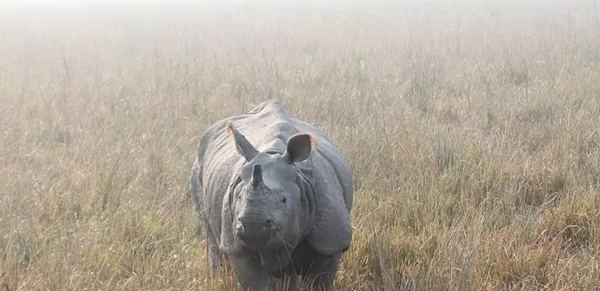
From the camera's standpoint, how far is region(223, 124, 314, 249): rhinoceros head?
8.07 ft

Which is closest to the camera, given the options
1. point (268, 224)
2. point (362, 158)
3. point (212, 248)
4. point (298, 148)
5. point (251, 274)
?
point (268, 224)

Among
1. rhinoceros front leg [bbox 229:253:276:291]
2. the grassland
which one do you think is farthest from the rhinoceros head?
the grassland

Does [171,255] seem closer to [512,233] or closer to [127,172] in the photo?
[127,172]

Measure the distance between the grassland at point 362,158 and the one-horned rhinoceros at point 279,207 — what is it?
290 millimetres

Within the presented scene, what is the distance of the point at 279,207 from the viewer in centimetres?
255

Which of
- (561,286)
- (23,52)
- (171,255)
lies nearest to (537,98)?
(561,286)

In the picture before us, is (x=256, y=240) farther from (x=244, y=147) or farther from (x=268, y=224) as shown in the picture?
(x=244, y=147)

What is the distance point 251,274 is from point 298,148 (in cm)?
56

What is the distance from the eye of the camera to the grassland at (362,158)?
345 cm

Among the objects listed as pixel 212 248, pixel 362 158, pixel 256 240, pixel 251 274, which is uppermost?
pixel 256 240

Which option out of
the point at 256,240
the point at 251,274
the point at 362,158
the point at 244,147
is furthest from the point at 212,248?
the point at 362,158

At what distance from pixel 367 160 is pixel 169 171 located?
1.38 metres

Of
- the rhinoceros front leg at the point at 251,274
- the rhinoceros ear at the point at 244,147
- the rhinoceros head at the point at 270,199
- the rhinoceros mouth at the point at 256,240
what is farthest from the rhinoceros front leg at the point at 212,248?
the rhinoceros mouth at the point at 256,240

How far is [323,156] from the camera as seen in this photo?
10.9ft
